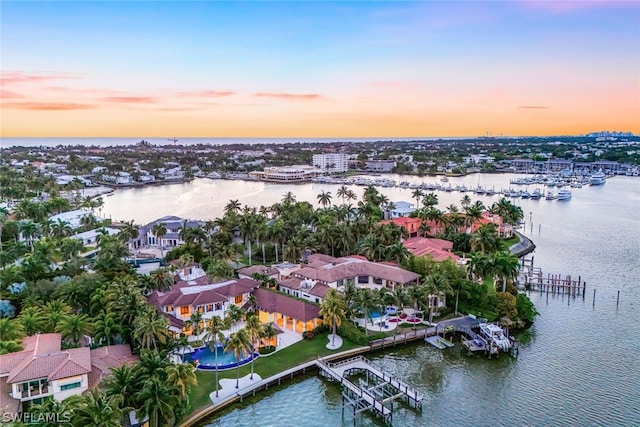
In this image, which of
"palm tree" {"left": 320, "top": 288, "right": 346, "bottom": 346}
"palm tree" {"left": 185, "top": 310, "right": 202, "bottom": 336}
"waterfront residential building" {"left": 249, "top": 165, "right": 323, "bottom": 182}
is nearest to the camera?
"palm tree" {"left": 185, "top": 310, "right": 202, "bottom": 336}

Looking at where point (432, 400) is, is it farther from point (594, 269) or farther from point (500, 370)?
point (594, 269)

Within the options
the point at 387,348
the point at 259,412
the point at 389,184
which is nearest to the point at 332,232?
the point at 387,348

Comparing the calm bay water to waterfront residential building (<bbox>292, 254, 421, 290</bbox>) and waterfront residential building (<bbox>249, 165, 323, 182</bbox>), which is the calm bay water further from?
waterfront residential building (<bbox>249, 165, 323, 182</bbox>)

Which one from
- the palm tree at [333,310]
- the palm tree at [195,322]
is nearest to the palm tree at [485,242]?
the palm tree at [333,310]

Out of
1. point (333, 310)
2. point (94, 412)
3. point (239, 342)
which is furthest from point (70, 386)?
point (333, 310)

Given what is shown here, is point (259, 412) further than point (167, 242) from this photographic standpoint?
No

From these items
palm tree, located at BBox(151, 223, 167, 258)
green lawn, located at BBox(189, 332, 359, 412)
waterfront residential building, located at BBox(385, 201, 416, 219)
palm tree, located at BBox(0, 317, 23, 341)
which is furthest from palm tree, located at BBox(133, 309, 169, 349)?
waterfront residential building, located at BBox(385, 201, 416, 219)
